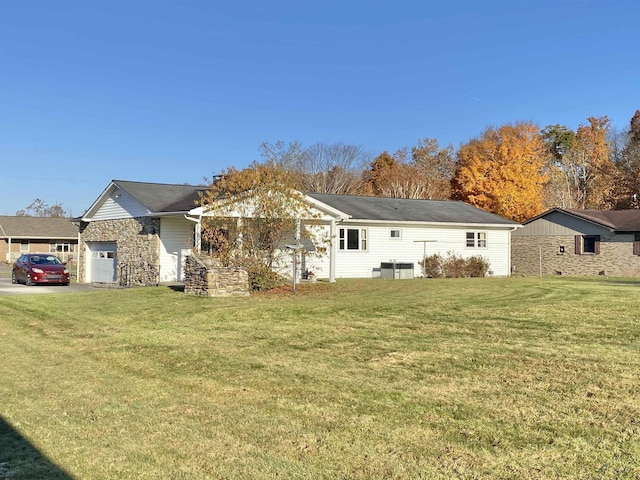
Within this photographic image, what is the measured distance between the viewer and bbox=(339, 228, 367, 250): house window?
26.8 m

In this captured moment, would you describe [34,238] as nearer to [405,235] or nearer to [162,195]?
[162,195]

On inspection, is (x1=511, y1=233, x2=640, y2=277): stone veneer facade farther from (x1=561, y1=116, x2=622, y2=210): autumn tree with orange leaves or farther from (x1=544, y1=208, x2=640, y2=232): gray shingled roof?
(x1=561, y1=116, x2=622, y2=210): autumn tree with orange leaves

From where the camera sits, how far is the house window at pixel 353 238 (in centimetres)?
2675

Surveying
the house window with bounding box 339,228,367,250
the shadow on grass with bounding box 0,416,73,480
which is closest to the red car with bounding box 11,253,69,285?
the house window with bounding box 339,228,367,250

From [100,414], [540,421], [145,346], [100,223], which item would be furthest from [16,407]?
[100,223]

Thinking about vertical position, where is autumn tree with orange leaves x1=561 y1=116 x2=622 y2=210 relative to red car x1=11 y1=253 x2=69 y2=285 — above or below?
above

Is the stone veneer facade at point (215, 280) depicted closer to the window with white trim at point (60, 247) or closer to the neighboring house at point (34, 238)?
the neighboring house at point (34, 238)

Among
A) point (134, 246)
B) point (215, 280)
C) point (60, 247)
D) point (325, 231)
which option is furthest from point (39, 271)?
point (60, 247)

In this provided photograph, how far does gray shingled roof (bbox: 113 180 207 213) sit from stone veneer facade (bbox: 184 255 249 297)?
16.7 feet

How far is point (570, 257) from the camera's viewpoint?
3469cm

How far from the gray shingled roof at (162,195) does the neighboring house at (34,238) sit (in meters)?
29.7

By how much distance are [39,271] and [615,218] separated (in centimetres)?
3094

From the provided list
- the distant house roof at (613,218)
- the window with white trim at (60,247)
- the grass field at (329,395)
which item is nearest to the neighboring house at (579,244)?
Result: the distant house roof at (613,218)

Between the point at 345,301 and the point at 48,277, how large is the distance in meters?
16.1
